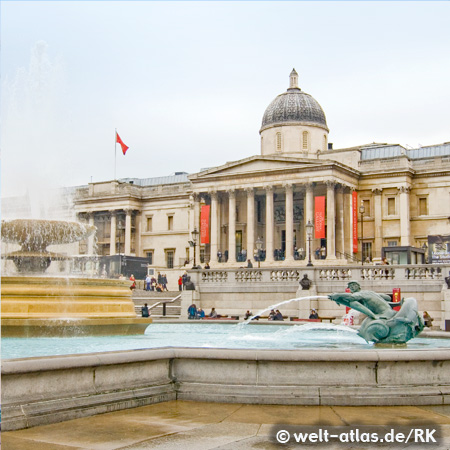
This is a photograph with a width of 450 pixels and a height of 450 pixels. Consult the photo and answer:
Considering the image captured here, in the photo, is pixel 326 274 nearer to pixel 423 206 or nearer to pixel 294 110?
pixel 423 206

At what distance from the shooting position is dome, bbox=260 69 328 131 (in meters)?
75.7

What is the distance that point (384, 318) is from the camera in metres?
12.4

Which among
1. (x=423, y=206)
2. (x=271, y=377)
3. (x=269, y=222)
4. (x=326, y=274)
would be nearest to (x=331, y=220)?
(x=269, y=222)

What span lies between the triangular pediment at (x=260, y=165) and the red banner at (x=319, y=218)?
3.40 m

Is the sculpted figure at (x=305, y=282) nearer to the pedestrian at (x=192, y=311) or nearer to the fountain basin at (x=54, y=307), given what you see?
the pedestrian at (x=192, y=311)

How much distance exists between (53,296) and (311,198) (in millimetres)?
54104

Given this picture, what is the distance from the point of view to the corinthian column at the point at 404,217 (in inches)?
2707

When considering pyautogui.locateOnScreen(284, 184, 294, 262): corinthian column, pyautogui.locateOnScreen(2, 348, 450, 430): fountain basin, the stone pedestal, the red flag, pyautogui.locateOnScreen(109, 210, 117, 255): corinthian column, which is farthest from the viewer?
pyautogui.locateOnScreen(109, 210, 117, 255): corinthian column

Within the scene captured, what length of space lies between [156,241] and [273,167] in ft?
73.9

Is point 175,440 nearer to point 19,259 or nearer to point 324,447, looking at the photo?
point 324,447

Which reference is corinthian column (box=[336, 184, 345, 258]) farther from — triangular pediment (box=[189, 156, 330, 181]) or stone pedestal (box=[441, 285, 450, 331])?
stone pedestal (box=[441, 285, 450, 331])

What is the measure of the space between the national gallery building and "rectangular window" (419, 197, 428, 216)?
0.33 ft

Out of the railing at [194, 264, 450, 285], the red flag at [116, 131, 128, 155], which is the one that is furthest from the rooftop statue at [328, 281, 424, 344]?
the red flag at [116, 131, 128, 155]

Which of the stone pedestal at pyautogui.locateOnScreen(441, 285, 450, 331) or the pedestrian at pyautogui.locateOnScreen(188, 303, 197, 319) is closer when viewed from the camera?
the stone pedestal at pyautogui.locateOnScreen(441, 285, 450, 331)
